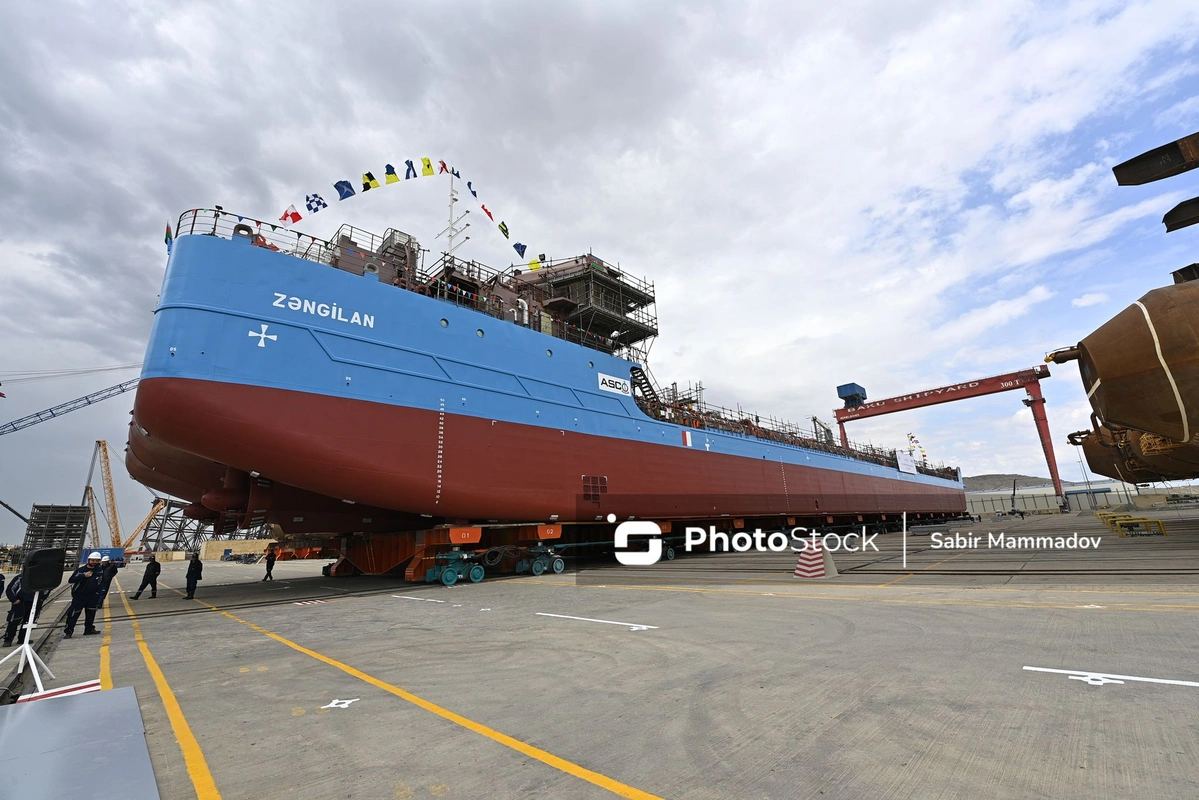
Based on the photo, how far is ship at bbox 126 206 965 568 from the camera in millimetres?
10984

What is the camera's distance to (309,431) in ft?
37.9

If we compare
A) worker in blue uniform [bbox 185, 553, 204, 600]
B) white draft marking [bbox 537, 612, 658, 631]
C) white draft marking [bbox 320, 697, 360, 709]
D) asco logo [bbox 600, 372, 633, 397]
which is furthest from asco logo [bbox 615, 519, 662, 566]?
white draft marking [bbox 320, 697, 360, 709]

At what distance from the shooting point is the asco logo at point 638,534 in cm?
1966

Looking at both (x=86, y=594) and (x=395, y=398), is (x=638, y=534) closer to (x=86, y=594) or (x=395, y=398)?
(x=395, y=398)

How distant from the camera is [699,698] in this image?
13.8ft

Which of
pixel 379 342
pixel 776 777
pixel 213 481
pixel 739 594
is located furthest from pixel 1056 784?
pixel 213 481

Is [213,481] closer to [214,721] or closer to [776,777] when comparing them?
[214,721]

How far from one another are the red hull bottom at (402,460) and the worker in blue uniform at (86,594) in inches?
116

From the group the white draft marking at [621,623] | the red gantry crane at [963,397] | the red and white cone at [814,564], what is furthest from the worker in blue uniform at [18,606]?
the red gantry crane at [963,397]

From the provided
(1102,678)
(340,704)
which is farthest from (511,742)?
(1102,678)

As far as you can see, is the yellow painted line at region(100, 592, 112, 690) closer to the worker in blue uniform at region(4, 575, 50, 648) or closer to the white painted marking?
the worker in blue uniform at region(4, 575, 50, 648)

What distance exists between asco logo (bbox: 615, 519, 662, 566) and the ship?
91 centimetres

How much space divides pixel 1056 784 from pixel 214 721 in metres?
5.78

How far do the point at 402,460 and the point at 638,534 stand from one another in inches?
420
